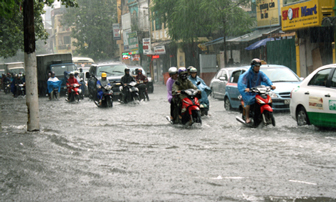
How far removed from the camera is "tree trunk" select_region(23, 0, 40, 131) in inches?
454

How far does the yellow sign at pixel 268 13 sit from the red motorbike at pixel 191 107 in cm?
1919

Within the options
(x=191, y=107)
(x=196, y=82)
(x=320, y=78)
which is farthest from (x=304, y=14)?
(x=320, y=78)

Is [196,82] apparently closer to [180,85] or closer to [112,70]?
[180,85]

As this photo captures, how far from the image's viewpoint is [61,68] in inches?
1268

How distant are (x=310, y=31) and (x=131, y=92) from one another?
9858 mm

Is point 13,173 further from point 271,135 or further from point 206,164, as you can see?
point 271,135

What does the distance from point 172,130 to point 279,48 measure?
55.6 ft

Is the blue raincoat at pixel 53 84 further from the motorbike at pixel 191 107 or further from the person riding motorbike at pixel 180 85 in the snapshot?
the motorbike at pixel 191 107

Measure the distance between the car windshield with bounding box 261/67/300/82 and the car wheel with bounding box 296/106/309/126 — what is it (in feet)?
13.7

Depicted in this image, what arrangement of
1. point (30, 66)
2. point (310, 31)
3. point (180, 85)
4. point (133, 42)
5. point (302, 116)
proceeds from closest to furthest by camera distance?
point (302, 116) < point (30, 66) < point (180, 85) < point (310, 31) < point (133, 42)

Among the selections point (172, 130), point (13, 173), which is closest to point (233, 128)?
point (172, 130)

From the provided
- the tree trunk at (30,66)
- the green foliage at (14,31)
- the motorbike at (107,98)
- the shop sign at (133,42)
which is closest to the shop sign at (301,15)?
the motorbike at (107,98)

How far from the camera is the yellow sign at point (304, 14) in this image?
2198 cm

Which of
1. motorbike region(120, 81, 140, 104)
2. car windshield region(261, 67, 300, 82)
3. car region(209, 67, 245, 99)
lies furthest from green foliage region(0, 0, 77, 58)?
car windshield region(261, 67, 300, 82)
